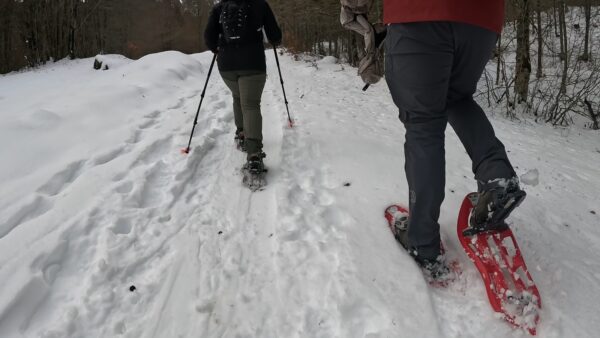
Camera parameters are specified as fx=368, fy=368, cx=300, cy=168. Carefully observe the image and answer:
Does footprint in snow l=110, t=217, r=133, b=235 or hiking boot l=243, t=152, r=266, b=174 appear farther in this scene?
hiking boot l=243, t=152, r=266, b=174

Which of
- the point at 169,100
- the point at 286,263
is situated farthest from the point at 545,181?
the point at 169,100

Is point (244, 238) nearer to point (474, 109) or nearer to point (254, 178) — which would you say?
point (254, 178)

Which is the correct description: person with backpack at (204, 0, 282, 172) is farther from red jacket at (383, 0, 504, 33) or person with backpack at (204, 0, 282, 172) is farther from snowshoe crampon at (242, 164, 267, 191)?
red jacket at (383, 0, 504, 33)

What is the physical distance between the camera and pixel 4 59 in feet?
55.4

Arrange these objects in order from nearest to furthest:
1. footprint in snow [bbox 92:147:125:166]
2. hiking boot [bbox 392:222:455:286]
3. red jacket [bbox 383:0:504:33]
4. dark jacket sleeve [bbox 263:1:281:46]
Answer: red jacket [bbox 383:0:504:33] < hiking boot [bbox 392:222:455:286] < dark jacket sleeve [bbox 263:1:281:46] < footprint in snow [bbox 92:147:125:166]

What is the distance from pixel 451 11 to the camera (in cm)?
162

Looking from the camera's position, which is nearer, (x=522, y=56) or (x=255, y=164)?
(x=255, y=164)

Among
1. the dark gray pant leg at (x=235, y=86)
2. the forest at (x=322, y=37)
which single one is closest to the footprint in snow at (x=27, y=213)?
the dark gray pant leg at (x=235, y=86)

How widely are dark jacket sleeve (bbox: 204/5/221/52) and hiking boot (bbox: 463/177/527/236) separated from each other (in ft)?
9.13

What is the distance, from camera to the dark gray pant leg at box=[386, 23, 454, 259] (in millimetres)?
1694

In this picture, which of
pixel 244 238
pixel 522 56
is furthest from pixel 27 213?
pixel 522 56

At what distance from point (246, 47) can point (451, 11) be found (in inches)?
86.9

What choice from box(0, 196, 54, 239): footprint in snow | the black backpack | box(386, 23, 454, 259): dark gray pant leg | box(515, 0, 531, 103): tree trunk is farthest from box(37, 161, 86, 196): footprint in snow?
box(515, 0, 531, 103): tree trunk

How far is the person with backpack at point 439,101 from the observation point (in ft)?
5.45
